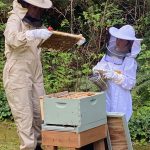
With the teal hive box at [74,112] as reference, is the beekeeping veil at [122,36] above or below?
above

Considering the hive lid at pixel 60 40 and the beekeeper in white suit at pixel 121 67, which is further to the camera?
the beekeeper in white suit at pixel 121 67

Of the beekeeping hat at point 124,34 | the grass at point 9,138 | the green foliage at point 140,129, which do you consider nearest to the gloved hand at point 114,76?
the beekeeping hat at point 124,34

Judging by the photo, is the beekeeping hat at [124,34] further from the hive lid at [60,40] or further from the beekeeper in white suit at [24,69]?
the beekeeper in white suit at [24,69]

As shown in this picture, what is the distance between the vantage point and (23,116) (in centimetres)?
541

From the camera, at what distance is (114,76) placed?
498 cm

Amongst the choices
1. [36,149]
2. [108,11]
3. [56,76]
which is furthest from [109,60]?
[108,11]

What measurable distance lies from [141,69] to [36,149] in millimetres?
3372

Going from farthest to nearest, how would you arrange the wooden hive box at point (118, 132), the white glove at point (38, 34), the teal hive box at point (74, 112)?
the white glove at point (38, 34)
the wooden hive box at point (118, 132)
the teal hive box at point (74, 112)

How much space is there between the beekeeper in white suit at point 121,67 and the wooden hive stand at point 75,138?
17.4 inches

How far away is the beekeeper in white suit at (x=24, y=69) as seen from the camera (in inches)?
208

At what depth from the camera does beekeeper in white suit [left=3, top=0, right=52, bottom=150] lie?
529cm

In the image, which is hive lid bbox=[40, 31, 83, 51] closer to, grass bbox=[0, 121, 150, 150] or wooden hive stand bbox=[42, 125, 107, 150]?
wooden hive stand bbox=[42, 125, 107, 150]

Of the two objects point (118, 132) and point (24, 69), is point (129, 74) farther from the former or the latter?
point (24, 69)

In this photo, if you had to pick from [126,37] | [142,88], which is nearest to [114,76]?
[126,37]
